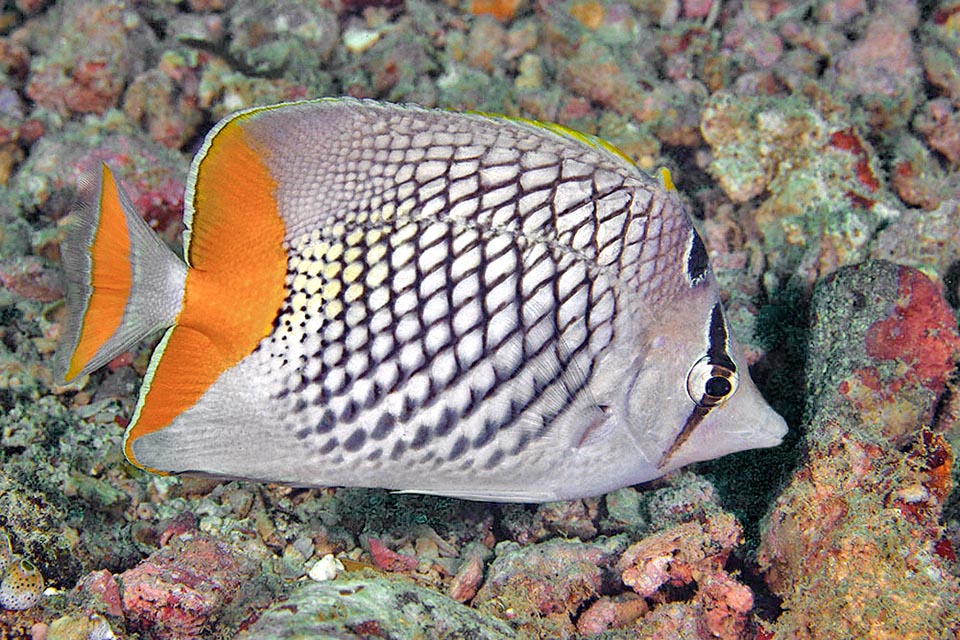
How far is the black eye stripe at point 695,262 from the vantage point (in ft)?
6.09

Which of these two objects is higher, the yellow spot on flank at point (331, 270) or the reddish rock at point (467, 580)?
the yellow spot on flank at point (331, 270)

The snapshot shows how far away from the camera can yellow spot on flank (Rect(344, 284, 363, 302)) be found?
1.80 meters

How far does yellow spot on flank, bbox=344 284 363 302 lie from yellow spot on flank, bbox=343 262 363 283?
0.06 feet

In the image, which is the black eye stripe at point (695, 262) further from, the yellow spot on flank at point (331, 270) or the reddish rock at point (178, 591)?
the reddish rock at point (178, 591)

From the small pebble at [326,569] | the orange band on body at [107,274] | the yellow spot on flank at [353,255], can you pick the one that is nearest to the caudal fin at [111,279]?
the orange band on body at [107,274]

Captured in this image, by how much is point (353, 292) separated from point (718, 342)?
38.0 inches

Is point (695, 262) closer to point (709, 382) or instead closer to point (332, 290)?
point (709, 382)

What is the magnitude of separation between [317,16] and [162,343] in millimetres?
2949

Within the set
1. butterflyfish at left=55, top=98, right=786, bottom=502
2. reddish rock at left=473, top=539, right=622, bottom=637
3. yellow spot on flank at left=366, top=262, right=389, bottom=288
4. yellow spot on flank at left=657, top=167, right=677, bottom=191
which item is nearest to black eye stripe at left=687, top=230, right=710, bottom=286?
butterflyfish at left=55, top=98, right=786, bottom=502

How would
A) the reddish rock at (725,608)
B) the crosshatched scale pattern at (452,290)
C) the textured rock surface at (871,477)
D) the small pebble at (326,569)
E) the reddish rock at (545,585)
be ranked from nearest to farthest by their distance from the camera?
the crosshatched scale pattern at (452,290), the textured rock surface at (871,477), the reddish rock at (725,608), the reddish rock at (545,585), the small pebble at (326,569)

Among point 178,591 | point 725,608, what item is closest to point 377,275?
point 178,591

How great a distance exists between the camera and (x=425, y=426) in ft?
6.04

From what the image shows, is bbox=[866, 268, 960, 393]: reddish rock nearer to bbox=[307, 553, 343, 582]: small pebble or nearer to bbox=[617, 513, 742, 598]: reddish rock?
bbox=[617, 513, 742, 598]: reddish rock

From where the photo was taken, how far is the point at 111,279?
185 cm
